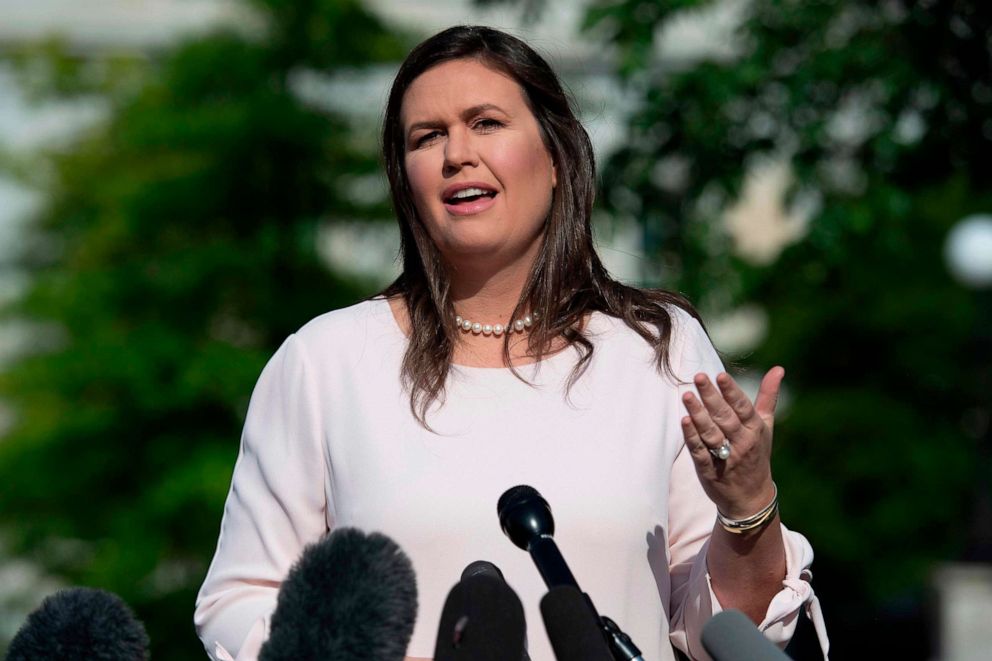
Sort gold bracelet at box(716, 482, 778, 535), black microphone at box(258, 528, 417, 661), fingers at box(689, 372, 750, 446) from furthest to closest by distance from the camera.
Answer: gold bracelet at box(716, 482, 778, 535)
fingers at box(689, 372, 750, 446)
black microphone at box(258, 528, 417, 661)

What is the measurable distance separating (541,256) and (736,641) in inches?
53.3

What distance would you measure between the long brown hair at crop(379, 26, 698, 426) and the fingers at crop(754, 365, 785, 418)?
552 mm

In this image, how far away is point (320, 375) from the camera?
292cm

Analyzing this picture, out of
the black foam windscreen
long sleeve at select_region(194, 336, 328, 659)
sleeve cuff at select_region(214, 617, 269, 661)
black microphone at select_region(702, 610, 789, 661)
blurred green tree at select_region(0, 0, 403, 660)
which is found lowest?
black microphone at select_region(702, 610, 789, 661)

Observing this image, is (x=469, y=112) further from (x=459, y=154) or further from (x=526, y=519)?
(x=526, y=519)

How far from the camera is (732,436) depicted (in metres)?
2.33

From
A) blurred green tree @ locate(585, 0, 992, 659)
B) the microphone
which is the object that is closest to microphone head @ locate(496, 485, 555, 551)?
the microphone

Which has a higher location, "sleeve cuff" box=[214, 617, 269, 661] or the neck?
the neck

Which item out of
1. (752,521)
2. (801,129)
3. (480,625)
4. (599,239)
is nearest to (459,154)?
(752,521)

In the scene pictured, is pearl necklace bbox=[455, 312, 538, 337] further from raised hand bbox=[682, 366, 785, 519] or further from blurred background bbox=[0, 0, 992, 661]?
blurred background bbox=[0, 0, 992, 661]

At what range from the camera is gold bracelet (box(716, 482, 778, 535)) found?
2.51 metres

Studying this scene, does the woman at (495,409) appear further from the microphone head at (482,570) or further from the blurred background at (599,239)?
the blurred background at (599,239)

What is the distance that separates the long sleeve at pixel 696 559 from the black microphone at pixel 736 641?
0.82 metres

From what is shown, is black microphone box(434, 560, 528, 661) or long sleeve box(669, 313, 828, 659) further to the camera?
long sleeve box(669, 313, 828, 659)
